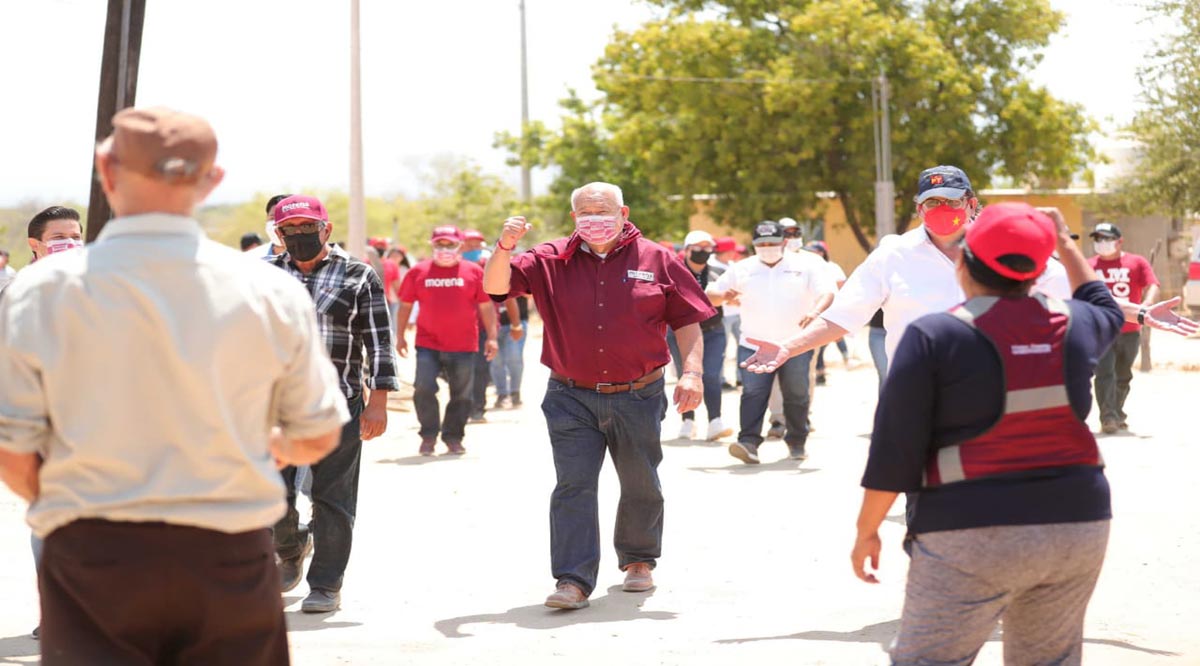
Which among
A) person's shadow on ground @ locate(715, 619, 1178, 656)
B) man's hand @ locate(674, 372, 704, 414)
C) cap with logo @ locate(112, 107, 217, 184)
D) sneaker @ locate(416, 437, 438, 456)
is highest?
cap with logo @ locate(112, 107, 217, 184)

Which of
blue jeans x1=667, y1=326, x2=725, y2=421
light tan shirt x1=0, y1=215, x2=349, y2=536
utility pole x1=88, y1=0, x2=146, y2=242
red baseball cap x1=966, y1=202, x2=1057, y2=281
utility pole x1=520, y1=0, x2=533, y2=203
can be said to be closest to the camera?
light tan shirt x1=0, y1=215, x2=349, y2=536

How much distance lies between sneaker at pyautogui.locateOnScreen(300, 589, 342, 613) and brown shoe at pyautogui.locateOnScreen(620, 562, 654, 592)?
4.77 ft

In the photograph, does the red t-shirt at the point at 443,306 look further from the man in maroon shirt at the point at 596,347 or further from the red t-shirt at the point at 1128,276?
the man in maroon shirt at the point at 596,347

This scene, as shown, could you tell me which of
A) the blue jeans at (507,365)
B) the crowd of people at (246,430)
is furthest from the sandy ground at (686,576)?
the blue jeans at (507,365)

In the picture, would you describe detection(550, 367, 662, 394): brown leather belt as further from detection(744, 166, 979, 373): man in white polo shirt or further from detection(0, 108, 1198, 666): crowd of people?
detection(0, 108, 1198, 666): crowd of people

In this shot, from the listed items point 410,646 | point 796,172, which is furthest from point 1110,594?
point 796,172

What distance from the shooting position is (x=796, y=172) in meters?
48.1

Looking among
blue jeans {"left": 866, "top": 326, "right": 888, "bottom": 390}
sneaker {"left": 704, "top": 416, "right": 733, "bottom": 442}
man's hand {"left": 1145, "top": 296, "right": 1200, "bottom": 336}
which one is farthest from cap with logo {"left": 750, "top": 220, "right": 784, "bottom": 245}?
man's hand {"left": 1145, "top": 296, "right": 1200, "bottom": 336}

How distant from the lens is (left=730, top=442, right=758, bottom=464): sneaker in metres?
13.4

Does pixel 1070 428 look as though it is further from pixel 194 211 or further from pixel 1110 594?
pixel 1110 594

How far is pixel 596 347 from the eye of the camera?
7949mm

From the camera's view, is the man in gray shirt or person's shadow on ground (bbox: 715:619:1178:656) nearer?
the man in gray shirt

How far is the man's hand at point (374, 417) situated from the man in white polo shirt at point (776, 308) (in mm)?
6139

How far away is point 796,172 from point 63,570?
4527cm
